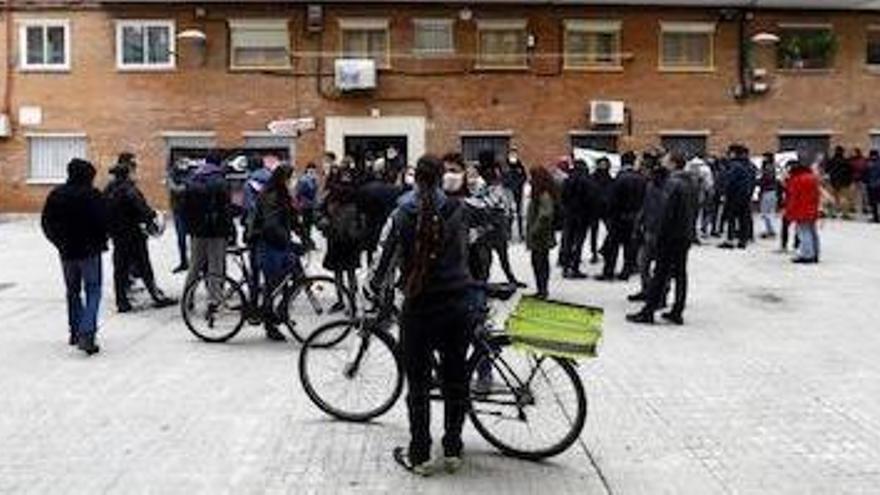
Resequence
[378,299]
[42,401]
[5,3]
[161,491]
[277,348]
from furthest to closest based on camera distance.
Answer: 1. [5,3]
2. [277,348]
3. [42,401]
4. [378,299]
5. [161,491]

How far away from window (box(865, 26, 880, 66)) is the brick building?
2884 mm

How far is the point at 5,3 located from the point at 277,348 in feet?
70.2

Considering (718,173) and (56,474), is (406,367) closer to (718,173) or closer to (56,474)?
(56,474)

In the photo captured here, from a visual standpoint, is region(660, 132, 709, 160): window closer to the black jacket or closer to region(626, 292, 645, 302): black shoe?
region(626, 292, 645, 302): black shoe

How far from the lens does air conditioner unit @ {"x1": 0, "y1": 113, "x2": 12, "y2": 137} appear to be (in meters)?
30.9

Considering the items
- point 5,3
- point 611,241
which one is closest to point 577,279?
point 611,241

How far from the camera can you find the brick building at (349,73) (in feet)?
102

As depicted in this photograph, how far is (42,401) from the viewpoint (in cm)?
992

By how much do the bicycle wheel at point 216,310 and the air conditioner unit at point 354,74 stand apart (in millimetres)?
18103

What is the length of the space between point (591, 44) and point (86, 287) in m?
21.3

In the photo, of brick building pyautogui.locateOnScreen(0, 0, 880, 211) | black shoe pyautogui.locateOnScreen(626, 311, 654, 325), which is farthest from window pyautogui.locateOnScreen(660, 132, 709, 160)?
black shoe pyautogui.locateOnScreen(626, 311, 654, 325)

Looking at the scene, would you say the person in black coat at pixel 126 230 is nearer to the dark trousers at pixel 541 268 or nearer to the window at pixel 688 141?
the dark trousers at pixel 541 268

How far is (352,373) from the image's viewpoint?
909 cm

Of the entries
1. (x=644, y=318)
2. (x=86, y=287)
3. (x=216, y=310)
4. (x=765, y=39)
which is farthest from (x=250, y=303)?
(x=765, y=39)
